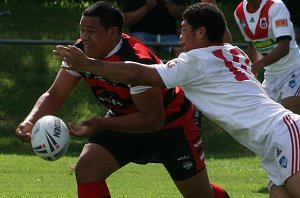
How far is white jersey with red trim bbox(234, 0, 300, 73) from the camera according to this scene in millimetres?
11227

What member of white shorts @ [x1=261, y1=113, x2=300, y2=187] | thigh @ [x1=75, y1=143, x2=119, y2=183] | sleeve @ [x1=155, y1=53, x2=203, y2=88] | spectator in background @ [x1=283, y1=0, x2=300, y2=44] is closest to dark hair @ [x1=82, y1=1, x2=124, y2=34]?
sleeve @ [x1=155, y1=53, x2=203, y2=88]

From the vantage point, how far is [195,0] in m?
20.5

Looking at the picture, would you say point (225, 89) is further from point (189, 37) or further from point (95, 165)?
point (95, 165)

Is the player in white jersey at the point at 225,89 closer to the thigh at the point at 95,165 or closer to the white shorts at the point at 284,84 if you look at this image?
the thigh at the point at 95,165

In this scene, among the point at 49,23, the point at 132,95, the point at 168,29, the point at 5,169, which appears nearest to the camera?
the point at 132,95

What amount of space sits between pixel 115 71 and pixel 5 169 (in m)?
5.85

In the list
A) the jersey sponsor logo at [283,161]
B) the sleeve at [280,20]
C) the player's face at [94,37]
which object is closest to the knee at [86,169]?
the player's face at [94,37]

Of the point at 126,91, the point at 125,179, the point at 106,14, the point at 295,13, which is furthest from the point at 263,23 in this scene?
the point at 295,13

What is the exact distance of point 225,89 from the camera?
743cm

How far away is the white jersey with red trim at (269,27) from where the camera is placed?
11227 mm

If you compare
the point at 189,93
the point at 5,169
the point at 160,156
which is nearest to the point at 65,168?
the point at 5,169

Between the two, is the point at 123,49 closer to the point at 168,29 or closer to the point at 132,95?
the point at 132,95

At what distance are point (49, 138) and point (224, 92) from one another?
1.28m

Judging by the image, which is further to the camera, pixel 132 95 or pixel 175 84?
pixel 132 95
